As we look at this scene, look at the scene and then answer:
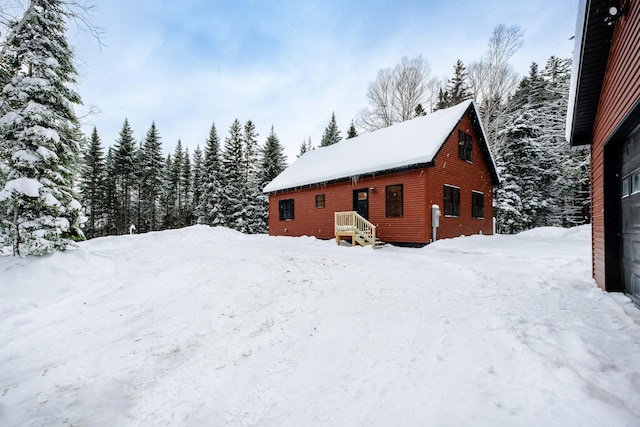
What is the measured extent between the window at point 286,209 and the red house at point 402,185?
0.22 ft

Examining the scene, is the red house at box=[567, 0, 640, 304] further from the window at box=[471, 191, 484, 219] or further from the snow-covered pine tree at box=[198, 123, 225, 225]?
the snow-covered pine tree at box=[198, 123, 225, 225]

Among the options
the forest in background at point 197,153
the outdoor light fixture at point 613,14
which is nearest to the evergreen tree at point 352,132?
the forest in background at point 197,153

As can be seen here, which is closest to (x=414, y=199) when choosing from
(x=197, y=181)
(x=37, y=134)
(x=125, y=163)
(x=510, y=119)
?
(x=37, y=134)

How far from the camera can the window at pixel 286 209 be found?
701 inches

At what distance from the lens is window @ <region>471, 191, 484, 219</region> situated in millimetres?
14711

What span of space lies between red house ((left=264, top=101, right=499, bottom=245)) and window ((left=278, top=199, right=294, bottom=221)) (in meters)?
0.07

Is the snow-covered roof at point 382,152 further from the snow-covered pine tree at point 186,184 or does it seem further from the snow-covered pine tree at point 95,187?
the snow-covered pine tree at point 95,187

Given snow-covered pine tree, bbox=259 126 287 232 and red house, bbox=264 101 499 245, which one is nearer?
red house, bbox=264 101 499 245

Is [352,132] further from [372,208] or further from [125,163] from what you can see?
[125,163]

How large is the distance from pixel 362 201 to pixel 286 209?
6167 millimetres

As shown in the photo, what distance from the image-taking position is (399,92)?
22.7 m

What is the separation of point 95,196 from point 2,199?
31.8 m

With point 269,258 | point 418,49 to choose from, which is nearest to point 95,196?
point 269,258

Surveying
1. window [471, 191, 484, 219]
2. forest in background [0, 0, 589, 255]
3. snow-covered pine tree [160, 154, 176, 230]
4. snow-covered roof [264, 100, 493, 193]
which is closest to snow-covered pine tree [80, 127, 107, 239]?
forest in background [0, 0, 589, 255]
